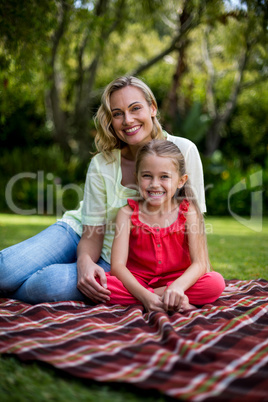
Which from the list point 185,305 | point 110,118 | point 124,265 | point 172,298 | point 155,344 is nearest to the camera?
point 155,344

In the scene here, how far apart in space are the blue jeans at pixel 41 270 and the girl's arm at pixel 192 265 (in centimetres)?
61

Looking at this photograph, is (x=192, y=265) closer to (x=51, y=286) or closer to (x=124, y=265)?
(x=124, y=265)

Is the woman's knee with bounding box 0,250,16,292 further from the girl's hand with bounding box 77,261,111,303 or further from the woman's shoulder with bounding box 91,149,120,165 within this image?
the woman's shoulder with bounding box 91,149,120,165

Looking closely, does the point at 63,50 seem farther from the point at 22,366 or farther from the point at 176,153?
the point at 22,366

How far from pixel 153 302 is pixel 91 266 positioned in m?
0.46

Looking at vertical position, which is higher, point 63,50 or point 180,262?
point 63,50

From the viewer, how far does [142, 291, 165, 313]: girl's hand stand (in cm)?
236

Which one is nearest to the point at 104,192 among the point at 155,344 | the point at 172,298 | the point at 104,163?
the point at 104,163

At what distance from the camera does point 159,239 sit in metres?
2.63

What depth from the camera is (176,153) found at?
2.70 meters

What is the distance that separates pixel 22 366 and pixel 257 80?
10.6m

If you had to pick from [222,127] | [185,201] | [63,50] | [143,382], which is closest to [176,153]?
[185,201]

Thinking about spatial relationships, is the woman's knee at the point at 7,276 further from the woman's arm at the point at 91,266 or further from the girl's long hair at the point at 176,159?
the girl's long hair at the point at 176,159

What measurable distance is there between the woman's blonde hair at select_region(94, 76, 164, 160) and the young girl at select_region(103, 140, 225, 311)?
0.34 meters
